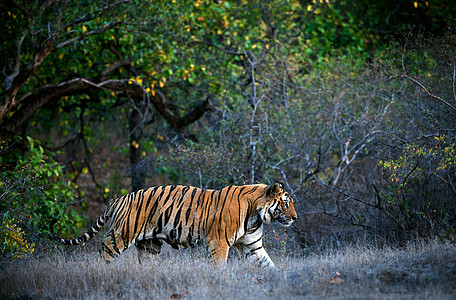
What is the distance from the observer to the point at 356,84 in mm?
13453

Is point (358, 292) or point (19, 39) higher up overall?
point (19, 39)

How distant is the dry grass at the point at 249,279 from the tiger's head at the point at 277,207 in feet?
2.52

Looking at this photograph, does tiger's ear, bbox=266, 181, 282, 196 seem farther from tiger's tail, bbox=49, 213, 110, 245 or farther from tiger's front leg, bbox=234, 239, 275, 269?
tiger's tail, bbox=49, 213, 110, 245

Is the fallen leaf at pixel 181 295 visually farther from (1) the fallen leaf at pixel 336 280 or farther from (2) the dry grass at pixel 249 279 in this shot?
(1) the fallen leaf at pixel 336 280

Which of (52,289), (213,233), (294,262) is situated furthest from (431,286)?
(52,289)

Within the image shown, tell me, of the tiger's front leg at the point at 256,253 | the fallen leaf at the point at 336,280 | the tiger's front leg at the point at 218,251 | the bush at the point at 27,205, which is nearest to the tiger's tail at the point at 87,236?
the bush at the point at 27,205

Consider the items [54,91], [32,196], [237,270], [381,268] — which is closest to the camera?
[381,268]

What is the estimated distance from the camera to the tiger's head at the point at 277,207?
7742 millimetres

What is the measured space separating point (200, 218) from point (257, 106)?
4964 mm

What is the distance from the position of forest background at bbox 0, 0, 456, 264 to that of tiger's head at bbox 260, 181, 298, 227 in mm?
1258

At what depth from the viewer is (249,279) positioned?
21.7 feet

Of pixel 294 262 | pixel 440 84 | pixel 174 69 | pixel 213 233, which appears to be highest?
pixel 174 69

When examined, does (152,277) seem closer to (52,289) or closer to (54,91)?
(52,289)

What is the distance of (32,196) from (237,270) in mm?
5077
